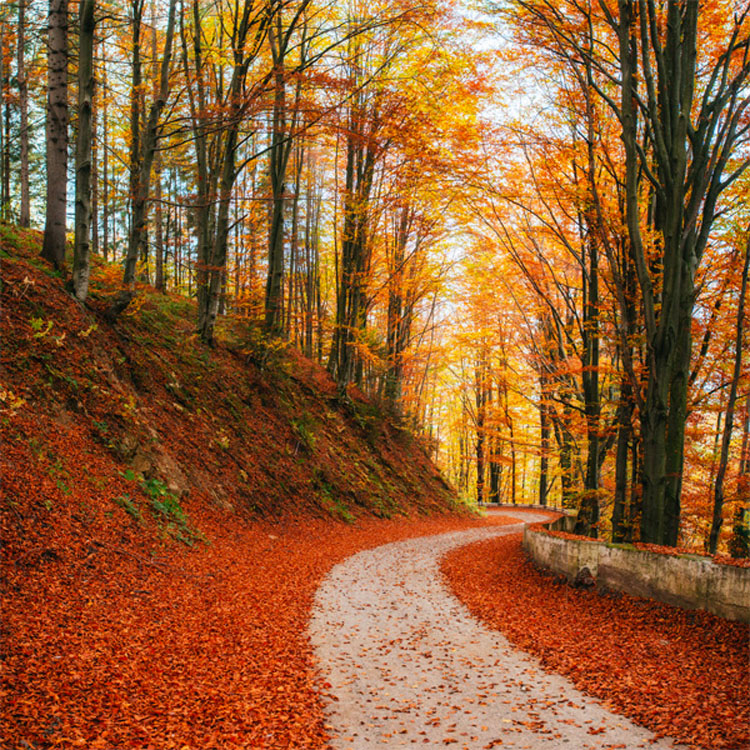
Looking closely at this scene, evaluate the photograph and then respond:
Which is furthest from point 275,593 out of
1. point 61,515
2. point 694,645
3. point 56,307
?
point 56,307

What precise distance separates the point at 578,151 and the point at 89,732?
1041 cm

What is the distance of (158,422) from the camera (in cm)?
981

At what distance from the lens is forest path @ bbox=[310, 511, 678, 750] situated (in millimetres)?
3588

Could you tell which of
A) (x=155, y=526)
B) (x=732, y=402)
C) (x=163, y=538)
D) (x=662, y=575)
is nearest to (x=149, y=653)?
(x=163, y=538)

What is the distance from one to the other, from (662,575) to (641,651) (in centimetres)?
116

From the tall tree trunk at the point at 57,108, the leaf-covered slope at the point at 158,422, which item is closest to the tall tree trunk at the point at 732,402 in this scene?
the leaf-covered slope at the point at 158,422

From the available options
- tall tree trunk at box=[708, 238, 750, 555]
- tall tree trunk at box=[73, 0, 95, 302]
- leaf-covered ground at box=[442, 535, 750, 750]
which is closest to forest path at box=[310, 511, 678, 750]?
leaf-covered ground at box=[442, 535, 750, 750]

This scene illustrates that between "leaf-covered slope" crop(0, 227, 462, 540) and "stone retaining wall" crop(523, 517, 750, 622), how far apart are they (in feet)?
18.2

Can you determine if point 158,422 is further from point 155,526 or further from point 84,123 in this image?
point 84,123

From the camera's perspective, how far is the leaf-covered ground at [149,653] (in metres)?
3.21

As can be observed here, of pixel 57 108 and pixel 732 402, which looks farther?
pixel 732 402

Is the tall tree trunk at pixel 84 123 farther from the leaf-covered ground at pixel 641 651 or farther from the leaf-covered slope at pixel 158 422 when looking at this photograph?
the leaf-covered ground at pixel 641 651

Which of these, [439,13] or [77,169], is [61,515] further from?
[439,13]

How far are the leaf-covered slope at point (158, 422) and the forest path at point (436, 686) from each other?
3.14 meters
